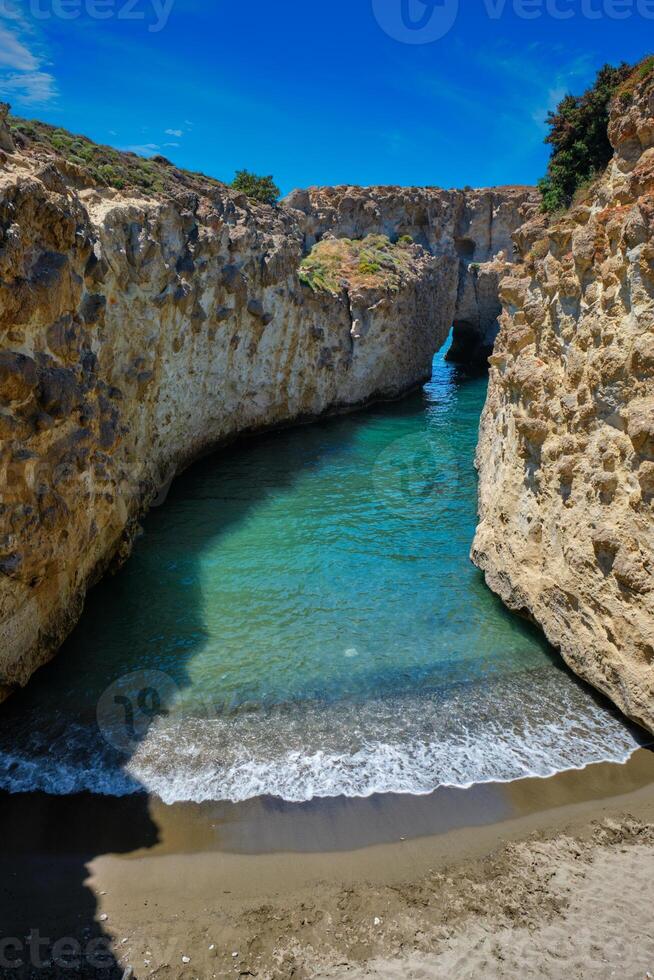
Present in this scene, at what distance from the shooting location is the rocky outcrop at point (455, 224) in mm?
48344

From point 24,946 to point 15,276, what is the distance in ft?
30.6

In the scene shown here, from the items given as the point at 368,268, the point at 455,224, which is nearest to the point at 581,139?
the point at 368,268

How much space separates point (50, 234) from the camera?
11180 mm

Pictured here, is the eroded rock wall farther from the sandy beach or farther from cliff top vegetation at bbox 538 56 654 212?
cliff top vegetation at bbox 538 56 654 212

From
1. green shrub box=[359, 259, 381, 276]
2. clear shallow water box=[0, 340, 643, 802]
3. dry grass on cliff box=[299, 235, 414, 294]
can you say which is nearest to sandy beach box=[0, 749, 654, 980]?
clear shallow water box=[0, 340, 643, 802]

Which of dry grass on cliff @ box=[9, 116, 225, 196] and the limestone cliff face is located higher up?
dry grass on cliff @ box=[9, 116, 225, 196]

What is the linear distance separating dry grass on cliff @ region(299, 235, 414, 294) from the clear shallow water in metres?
20.1

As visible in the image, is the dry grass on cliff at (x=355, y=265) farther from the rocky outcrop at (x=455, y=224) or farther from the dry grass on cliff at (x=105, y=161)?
the dry grass on cliff at (x=105, y=161)

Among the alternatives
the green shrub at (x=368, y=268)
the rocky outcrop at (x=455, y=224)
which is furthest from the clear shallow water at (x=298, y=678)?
the rocky outcrop at (x=455, y=224)

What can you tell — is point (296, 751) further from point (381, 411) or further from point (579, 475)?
point (381, 411)

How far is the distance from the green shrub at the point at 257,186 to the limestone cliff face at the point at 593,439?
31992 millimetres

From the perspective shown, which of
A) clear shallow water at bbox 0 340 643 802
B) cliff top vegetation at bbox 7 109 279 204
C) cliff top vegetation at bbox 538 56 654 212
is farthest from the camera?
cliff top vegetation at bbox 7 109 279 204

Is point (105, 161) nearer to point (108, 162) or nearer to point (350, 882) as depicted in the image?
point (108, 162)

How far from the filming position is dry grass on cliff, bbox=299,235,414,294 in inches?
1382
